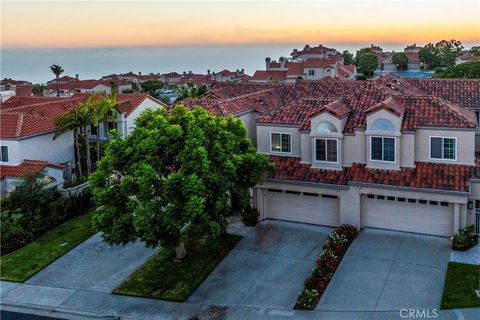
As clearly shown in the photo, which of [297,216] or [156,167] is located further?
[297,216]

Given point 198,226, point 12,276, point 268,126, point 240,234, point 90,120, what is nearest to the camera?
point 198,226

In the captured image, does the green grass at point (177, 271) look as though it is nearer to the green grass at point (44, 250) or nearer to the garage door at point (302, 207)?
the garage door at point (302, 207)

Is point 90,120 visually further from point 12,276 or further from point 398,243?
point 398,243

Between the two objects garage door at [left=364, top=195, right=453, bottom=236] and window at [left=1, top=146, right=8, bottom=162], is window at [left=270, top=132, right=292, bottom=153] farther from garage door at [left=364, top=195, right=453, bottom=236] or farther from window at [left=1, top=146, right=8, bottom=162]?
window at [left=1, top=146, right=8, bottom=162]

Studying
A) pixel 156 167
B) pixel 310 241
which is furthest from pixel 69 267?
pixel 310 241

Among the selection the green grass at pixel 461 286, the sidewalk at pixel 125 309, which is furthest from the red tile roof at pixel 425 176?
the sidewalk at pixel 125 309

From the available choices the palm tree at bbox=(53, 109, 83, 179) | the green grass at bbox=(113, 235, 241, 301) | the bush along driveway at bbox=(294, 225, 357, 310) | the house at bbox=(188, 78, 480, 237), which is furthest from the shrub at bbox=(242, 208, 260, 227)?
the palm tree at bbox=(53, 109, 83, 179)
